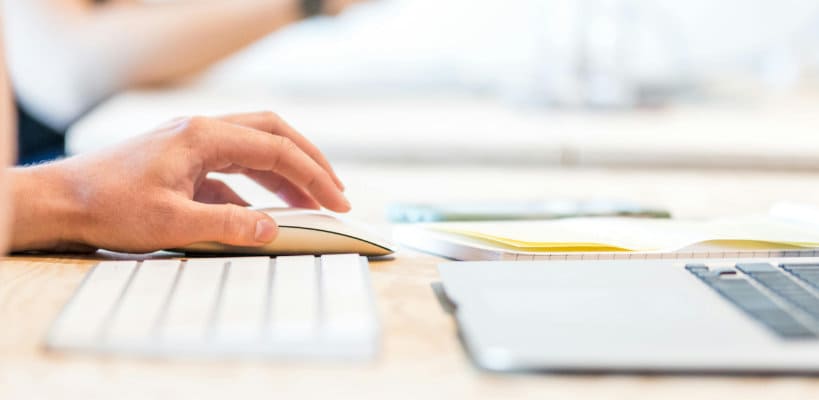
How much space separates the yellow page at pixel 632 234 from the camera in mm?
719

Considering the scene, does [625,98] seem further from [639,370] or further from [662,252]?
[639,370]

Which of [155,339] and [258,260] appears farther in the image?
[258,260]

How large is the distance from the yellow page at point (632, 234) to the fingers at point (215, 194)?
0.18m

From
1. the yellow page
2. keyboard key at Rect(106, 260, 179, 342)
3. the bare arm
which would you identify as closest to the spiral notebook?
the yellow page

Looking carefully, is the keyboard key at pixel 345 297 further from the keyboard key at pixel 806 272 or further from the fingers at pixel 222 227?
the keyboard key at pixel 806 272

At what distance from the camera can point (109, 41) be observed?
178 cm

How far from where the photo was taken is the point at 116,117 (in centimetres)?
172

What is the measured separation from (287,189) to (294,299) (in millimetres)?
295

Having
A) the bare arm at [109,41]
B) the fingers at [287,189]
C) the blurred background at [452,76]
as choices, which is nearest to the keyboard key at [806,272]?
the fingers at [287,189]

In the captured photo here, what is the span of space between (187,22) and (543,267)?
140cm

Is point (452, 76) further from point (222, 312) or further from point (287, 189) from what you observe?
point (222, 312)

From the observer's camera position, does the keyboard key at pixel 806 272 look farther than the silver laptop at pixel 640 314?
Yes

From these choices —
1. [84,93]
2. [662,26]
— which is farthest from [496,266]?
[662,26]

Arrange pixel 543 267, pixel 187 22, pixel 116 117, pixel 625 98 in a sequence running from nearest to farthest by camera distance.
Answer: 1. pixel 543 267
2. pixel 116 117
3. pixel 187 22
4. pixel 625 98
